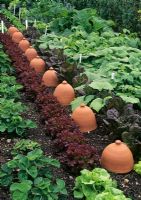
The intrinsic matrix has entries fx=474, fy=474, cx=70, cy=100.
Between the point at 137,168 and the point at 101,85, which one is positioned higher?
the point at 101,85

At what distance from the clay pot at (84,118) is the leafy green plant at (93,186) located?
142cm

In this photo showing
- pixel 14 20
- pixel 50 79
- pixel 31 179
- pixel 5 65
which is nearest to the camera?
pixel 31 179

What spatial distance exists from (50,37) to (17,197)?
20.0 feet

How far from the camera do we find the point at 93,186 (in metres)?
4.34

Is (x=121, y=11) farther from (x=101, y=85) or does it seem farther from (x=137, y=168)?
(x=137, y=168)

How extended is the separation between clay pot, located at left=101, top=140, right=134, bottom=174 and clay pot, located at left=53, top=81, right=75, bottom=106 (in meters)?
1.77

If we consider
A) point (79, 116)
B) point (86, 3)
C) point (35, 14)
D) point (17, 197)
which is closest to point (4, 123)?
point (79, 116)

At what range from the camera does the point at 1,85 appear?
6.70 meters

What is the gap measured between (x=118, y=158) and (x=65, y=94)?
1.92 meters

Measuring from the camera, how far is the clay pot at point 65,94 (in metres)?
6.70

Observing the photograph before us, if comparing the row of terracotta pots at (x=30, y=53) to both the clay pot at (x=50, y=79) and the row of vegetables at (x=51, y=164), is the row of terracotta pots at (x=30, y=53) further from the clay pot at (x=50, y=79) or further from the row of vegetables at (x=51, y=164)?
the row of vegetables at (x=51, y=164)

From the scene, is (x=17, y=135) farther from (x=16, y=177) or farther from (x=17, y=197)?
(x=17, y=197)

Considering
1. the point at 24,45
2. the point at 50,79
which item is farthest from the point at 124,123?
the point at 24,45

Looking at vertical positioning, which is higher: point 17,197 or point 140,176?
point 17,197
